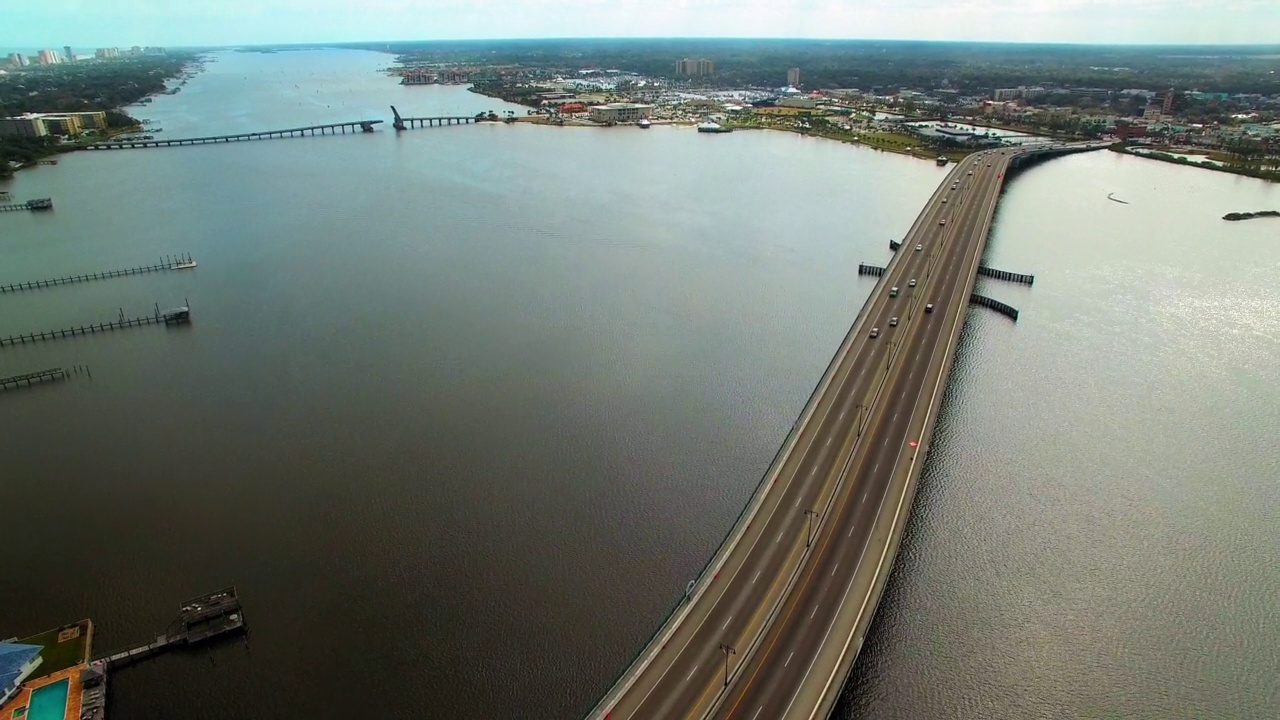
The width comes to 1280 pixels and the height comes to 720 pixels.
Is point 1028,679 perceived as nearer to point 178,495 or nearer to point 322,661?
point 322,661

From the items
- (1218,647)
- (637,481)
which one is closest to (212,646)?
(637,481)

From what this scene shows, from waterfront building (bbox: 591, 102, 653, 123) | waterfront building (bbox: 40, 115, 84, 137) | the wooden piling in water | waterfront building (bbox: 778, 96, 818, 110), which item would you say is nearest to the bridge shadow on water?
the wooden piling in water

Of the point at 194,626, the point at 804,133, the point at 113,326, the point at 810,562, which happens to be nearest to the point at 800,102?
the point at 804,133

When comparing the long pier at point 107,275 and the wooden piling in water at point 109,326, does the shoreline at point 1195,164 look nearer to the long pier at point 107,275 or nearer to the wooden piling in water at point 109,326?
the wooden piling in water at point 109,326

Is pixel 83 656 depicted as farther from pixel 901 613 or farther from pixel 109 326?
pixel 109 326

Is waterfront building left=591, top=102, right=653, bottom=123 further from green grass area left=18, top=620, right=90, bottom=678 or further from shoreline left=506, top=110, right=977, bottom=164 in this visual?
green grass area left=18, top=620, right=90, bottom=678

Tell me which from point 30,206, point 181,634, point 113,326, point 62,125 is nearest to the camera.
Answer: point 181,634

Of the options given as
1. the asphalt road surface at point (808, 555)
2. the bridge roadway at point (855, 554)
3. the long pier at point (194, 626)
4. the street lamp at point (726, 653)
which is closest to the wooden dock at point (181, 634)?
the long pier at point (194, 626)
